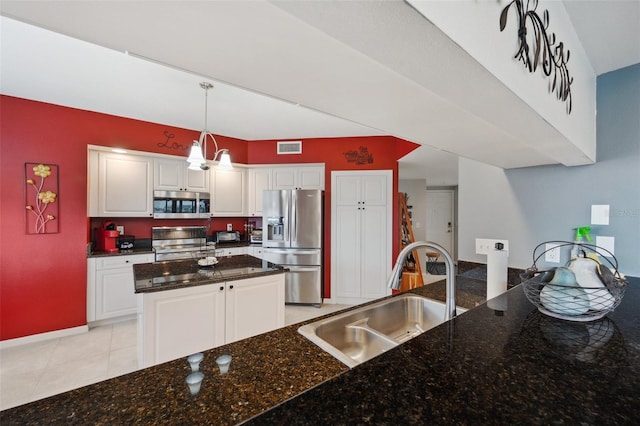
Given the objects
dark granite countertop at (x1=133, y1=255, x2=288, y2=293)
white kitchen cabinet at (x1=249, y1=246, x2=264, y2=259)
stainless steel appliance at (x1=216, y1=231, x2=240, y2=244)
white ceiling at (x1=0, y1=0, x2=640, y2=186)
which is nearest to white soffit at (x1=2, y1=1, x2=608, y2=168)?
white ceiling at (x1=0, y1=0, x2=640, y2=186)

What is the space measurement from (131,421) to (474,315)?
103 cm

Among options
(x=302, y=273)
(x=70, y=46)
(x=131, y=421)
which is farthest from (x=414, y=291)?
(x=70, y=46)

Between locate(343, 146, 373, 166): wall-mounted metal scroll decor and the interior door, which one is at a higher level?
locate(343, 146, 373, 166): wall-mounted metal scroll decor

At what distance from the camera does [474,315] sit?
940mm

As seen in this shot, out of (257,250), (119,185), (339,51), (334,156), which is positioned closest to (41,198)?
(119,185)

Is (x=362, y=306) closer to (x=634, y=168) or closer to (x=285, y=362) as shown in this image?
(x=285, y=362)

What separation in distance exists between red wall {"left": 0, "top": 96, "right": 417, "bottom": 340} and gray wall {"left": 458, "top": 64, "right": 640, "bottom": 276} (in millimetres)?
1730

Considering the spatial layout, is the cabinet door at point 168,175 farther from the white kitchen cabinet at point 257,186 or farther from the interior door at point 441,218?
the interior door at point 441,218

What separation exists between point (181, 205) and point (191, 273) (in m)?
1.94

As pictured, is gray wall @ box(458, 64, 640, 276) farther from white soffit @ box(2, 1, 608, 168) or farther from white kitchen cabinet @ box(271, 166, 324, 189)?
white kitchen cabinet @ box(271, 166, 324, 189)

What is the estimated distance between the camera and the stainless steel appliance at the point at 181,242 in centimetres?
354

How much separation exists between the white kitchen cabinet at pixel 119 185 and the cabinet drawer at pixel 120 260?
0.54 metres

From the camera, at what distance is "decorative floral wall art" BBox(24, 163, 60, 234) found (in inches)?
108

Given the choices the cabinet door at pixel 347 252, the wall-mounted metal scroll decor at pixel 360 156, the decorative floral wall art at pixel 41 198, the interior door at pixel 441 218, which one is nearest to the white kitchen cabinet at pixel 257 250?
the cabinet door at pixel 347 252
